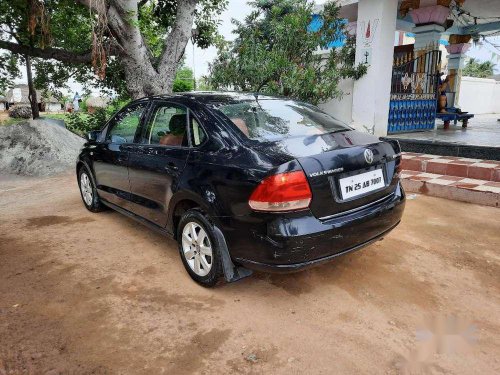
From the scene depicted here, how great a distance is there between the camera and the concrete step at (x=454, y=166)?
5.47m

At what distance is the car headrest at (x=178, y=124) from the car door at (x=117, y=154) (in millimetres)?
556

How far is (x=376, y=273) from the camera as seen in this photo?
122 inches

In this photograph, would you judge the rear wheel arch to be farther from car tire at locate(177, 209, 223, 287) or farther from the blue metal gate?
the blue metal gate

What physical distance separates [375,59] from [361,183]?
236 inches

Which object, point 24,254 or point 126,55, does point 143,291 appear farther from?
point 126,55

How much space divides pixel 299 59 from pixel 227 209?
261 inches

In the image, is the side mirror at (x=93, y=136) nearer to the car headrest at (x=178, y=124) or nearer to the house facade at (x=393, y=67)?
the car headrest at (x=178, y=124)

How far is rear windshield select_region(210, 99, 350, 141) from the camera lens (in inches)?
111

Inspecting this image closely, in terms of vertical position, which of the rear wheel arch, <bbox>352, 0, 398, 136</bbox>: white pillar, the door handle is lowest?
the rear wheel arch

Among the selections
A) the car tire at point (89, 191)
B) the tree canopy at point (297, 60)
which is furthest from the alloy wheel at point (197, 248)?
the tree canopy at point (297, 60)

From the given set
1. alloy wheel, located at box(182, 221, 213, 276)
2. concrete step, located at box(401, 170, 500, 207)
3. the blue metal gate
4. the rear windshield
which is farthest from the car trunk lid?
the blue metal gate

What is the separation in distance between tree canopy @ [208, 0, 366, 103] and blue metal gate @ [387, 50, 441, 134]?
126 cm

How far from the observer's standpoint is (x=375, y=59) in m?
7.71

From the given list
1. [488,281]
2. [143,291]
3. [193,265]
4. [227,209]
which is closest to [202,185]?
[227,209]
